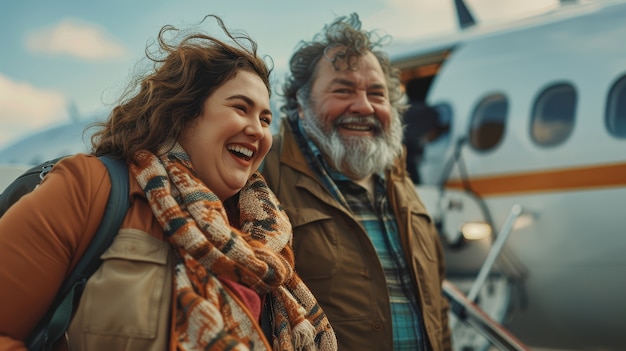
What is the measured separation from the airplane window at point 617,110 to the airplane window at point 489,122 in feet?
3.17

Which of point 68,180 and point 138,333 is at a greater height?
point 68,180

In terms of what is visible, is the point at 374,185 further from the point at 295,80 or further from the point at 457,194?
the point at 457,194

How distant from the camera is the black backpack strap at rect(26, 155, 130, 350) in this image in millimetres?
1319

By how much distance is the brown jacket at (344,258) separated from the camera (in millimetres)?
2090

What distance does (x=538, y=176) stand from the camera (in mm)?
5078

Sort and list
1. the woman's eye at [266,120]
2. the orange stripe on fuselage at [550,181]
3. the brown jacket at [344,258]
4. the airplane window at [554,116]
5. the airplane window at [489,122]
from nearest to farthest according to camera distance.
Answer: the woman's eye at [266,120] < the brown jacket at [344,258] < the orange stripe on fuselage at [550,181] < the airplane window at [554,116] < the airplane window at [489,122]

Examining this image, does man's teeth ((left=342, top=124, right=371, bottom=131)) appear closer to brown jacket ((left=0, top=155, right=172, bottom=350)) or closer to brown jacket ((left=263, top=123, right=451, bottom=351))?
brown jacket ((left=263, top=123, right=451, bottom=351))

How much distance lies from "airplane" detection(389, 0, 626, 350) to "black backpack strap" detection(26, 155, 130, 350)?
349 cm

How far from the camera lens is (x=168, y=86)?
1640 mm

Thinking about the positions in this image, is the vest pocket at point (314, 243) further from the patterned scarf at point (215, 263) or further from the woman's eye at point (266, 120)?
the woman's eye at point (266, 120)

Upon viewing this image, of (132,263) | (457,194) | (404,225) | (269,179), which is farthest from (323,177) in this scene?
(457,194)

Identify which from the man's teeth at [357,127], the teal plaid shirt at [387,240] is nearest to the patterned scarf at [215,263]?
the teal plaid shirt at [387,240]

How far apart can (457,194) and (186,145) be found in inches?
172

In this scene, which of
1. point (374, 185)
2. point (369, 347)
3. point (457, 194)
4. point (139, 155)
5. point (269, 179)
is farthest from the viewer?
point (457, 194)
